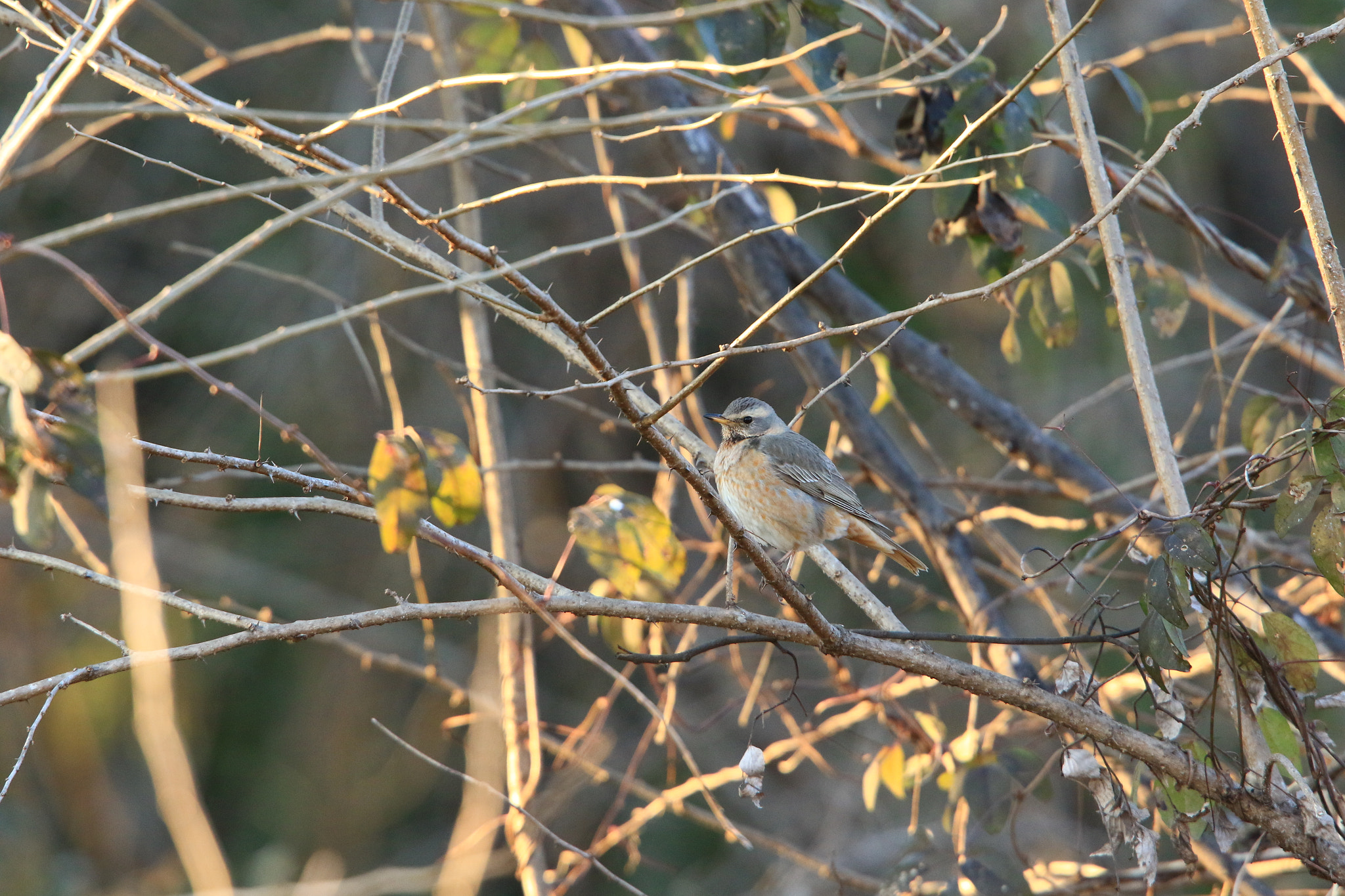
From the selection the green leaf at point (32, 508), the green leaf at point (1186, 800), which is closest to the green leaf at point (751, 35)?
the green leaf at point (1186, 800)

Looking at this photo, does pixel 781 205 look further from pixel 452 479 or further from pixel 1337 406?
pixel 452 479

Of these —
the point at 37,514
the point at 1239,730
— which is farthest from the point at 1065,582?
the point at 37,514

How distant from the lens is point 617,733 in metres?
8.11

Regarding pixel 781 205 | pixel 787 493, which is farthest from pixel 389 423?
pixel 787 493

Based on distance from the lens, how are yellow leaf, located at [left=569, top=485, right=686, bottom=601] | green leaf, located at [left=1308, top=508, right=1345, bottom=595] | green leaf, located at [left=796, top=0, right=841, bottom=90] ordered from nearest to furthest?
1. green leaf, located at [left=1308, top=508, right=1345, bottom=595]
2. yellow leaf, located at [left=569, top=485, right=686, bottom=601]
3. green leaf, located at [left=796, top=0, right=841, bottom=90]

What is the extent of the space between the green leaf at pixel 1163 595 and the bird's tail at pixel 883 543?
186 centimetres

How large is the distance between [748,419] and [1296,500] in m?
2.62

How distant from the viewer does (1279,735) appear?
2.72 meters

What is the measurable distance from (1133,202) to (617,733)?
18.1 feet

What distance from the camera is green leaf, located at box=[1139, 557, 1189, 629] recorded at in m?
2.51

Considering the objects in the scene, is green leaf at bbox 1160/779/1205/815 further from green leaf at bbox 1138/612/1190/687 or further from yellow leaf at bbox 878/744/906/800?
yellow leaf at bbox 878/744/906/800

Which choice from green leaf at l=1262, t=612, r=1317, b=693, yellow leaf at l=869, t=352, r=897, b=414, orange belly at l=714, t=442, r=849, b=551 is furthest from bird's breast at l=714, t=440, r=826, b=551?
green leaf at l=1262, t=612, r=1317, b=693

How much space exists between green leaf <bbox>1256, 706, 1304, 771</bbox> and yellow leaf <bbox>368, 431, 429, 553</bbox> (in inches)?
86.4

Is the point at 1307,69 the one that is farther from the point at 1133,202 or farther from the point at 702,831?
the point at 702,831
